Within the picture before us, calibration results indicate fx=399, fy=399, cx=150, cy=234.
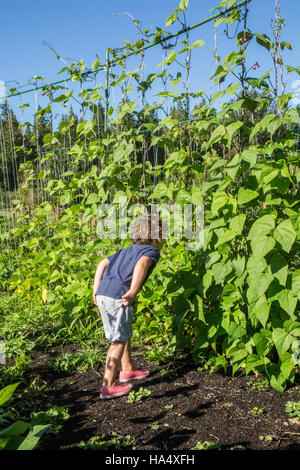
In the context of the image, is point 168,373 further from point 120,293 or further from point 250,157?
point 250,157

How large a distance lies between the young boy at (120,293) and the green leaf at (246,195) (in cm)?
64

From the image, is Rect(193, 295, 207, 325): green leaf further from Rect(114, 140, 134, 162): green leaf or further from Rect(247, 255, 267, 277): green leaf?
Rect(114, 140, 134, 162): green leaf

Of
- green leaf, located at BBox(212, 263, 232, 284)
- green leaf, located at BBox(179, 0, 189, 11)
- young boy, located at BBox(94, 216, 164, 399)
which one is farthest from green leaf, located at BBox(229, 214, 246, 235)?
green leaf, located at BBox(179, 0, 189, 11)

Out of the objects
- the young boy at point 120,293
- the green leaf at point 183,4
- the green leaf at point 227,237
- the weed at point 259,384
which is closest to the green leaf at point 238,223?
the green leaf at point 227,237

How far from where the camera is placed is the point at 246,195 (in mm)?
2230

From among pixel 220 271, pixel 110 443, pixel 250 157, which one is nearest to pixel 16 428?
pixel 110 443

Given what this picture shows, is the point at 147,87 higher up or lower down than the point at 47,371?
higher up

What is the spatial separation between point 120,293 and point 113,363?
441 millimetres

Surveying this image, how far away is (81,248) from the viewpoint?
3.59 metres

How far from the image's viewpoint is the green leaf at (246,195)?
2.20 meters

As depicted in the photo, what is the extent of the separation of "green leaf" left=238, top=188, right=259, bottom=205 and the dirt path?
45.8 inches

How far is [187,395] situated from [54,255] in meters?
1.77
